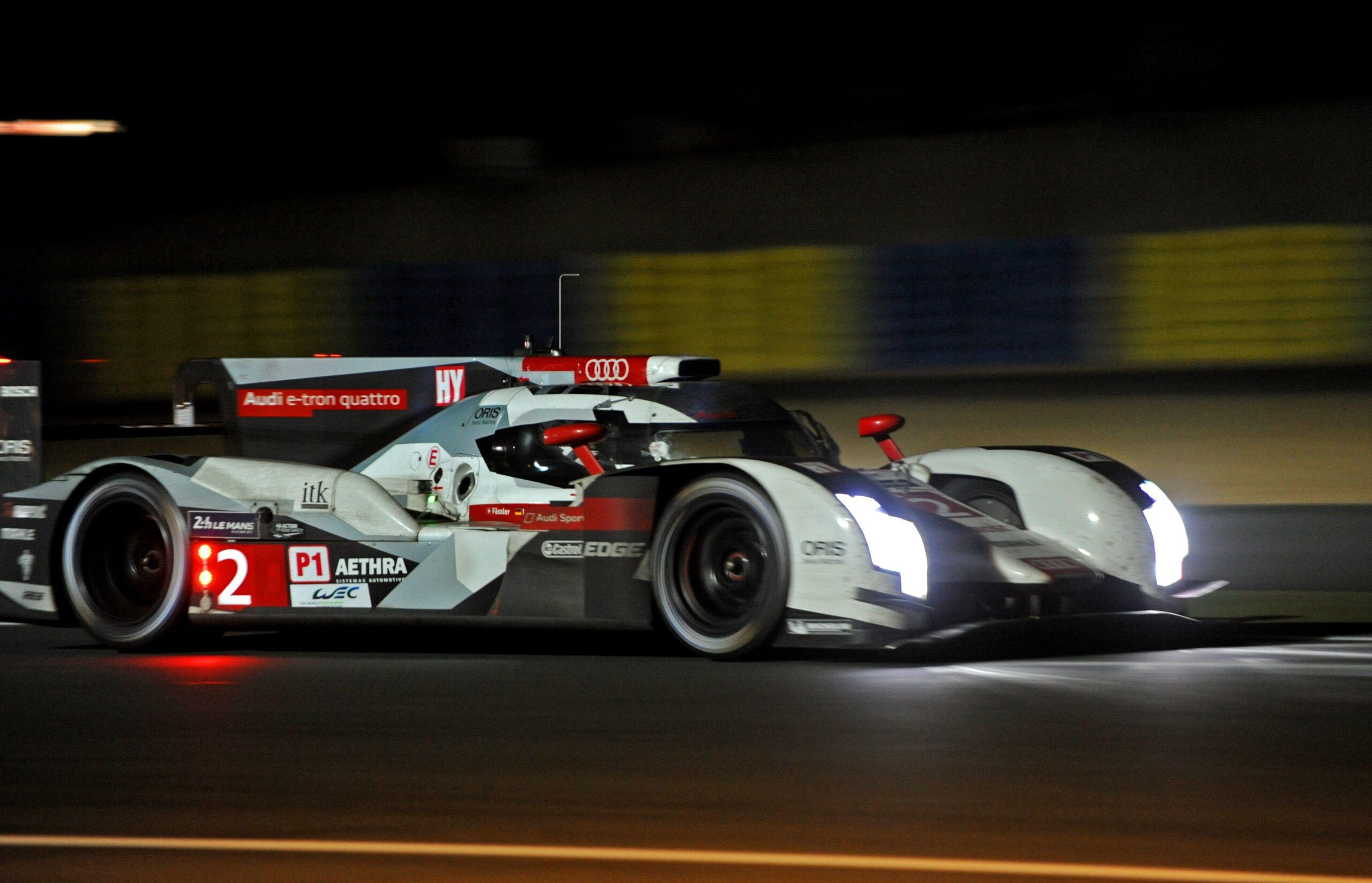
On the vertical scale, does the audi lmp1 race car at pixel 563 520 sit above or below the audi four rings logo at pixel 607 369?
below

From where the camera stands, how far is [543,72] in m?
22.5

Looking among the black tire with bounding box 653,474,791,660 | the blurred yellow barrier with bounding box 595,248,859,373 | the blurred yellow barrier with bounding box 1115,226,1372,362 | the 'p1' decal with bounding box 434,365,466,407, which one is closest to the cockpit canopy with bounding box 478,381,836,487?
the 'p1' decal with bounding box 434,365,466,407

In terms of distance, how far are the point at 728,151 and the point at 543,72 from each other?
13.9ft

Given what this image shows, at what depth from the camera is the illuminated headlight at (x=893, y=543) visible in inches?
A: 285

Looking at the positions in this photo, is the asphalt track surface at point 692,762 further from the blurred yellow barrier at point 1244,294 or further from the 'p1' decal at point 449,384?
the blurred yellow barrier at point 1244,294

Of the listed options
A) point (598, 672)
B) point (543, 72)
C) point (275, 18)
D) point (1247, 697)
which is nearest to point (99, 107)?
point (275, 18)

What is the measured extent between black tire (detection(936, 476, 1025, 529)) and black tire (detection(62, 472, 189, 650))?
351 centimetres

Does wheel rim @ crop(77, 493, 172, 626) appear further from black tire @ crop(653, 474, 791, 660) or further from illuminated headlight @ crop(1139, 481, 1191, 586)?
illuminated headlight @ crop(1139, 481, 1191, 586)

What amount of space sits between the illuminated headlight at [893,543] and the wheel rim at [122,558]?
342cm

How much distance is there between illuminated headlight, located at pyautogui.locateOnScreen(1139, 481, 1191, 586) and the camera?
848 centimetres

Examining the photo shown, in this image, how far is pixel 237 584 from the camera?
8.56 m

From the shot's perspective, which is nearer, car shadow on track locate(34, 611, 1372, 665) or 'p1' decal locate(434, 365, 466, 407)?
car shadow on track locate(34, 611, 1372, 665)

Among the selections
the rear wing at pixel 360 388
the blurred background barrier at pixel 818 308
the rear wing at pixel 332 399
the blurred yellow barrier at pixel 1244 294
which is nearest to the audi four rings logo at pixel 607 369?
the rear wing at pixel 360 388

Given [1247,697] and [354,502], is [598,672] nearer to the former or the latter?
[354,502]
